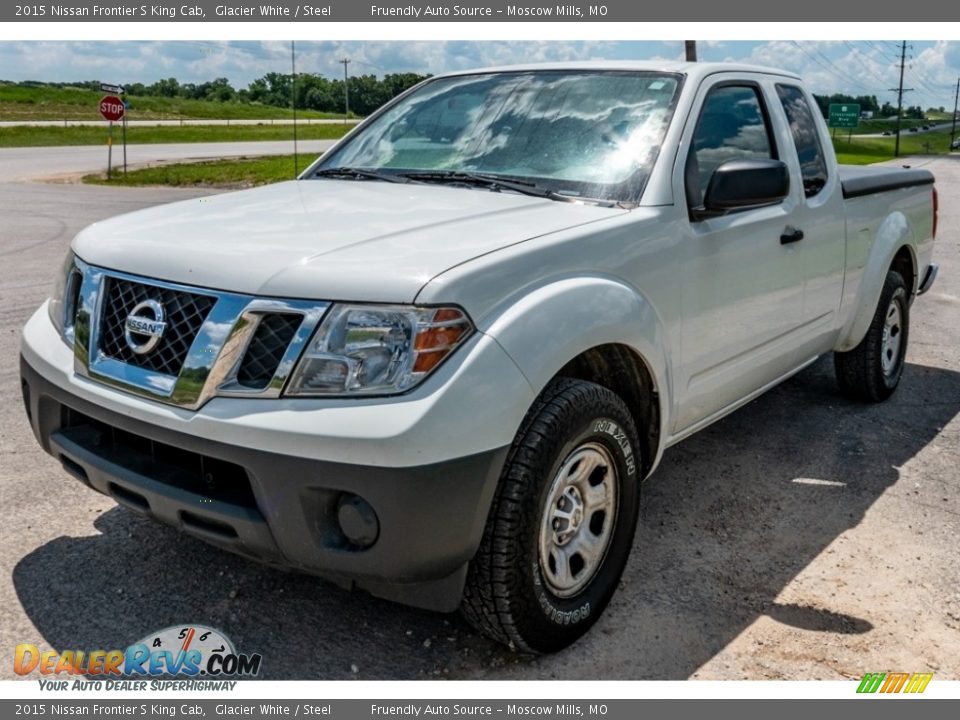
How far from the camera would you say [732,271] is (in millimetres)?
3814

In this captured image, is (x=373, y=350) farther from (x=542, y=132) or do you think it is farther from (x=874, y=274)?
(x=874, y=274)

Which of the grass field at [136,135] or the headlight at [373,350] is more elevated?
the grass field at [136,135]

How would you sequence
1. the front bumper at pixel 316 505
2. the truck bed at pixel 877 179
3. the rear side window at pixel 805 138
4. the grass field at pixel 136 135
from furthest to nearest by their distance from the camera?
Result: 1. the grass field at pixel 136 135
2. the truck bed at pixel 877 179
3. the rear side window at pixel 805 138
4. the front bumper at pixel 316 505

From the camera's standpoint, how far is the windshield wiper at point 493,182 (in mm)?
3471

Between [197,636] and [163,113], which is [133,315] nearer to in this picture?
[197,636]

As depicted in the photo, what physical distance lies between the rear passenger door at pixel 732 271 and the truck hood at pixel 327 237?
20.2 inches

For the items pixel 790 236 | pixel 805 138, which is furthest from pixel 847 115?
pixel 790 236

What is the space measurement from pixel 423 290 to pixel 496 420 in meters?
0.40

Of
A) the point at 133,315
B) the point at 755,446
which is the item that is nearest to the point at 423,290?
the point at 133,315

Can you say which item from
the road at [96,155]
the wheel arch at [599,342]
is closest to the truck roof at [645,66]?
the wheel arch at [599,342]

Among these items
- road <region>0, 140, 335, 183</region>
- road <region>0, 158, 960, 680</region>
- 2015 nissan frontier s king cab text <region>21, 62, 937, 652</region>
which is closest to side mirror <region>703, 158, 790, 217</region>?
2015 nissan frontier s king cab text <region>21, 62, 937, 652</region>

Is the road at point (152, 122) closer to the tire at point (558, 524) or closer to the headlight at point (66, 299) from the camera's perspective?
the headlight at point (66, 299)

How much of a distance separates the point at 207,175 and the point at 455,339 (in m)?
24.4

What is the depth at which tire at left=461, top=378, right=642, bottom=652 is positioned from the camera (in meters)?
2.72
